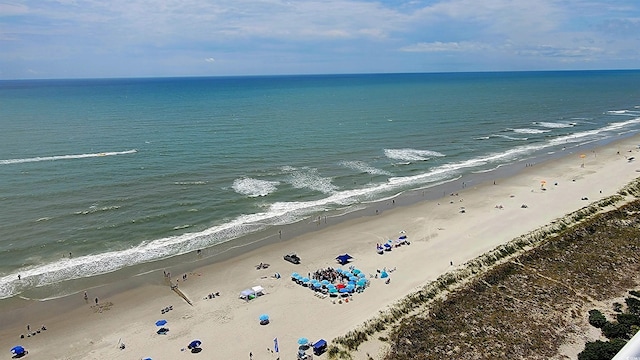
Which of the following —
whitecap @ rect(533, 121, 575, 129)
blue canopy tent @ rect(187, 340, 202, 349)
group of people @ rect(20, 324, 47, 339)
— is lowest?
group of people @ rect(20, 324, 47, 339)

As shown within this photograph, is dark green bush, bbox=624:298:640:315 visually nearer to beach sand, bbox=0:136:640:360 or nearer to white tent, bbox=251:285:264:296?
beach sand, bbox=0:136:640:360

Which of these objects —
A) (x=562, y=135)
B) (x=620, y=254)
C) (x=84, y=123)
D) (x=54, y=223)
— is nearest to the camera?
(x=620, y=254)

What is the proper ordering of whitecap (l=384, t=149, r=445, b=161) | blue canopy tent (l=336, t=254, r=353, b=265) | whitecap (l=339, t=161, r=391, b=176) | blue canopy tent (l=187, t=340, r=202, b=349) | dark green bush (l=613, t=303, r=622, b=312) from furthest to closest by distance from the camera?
whitecap (l=384, t=149, r=445, b=161), whitecap (l=339, t=161, r=391, b=176), blue canopy tent (l=336, t=254, r=353, b=265), dark green bush (l=613, t=303, r=622, b=312), blue canopy tent (l=187, t=340, r=202, b=349)

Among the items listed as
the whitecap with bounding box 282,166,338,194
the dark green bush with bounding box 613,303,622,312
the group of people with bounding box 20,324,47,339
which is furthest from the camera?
the whitecap with bounding box 282,166,338,194

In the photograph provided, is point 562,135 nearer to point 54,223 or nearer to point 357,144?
point 357,144

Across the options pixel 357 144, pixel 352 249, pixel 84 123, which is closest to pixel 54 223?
pixel 352 249

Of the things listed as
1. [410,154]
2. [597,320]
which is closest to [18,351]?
[597,320]

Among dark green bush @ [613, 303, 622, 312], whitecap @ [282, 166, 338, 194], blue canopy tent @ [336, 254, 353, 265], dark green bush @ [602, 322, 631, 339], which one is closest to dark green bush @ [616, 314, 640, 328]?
dark green bush @ [602, 322, 631, 339]

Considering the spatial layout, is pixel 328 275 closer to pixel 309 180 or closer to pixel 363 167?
pixel 309 180
